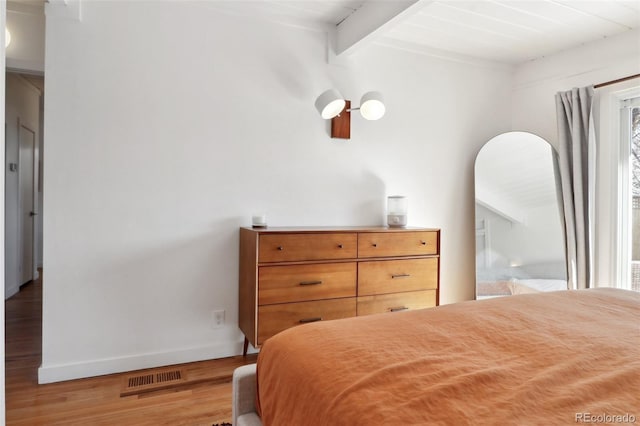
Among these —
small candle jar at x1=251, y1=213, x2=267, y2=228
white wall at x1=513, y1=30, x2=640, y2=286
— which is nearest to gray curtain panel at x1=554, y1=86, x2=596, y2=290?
white wall at x1=513, y1=30, x2=640, y2=286

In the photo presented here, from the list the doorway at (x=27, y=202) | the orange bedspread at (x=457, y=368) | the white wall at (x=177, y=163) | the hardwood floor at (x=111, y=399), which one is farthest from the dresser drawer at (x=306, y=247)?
the doorway at (x=27, y=202)

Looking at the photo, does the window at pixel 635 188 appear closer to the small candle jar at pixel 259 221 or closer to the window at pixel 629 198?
the window at pixel 629 198

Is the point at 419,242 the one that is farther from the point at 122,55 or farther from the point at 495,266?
the point at 122,55

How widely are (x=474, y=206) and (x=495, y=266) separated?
56cm

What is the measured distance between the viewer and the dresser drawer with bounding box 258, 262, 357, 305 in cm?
231

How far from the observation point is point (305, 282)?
7.86ft

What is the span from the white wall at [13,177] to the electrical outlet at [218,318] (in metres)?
2.88

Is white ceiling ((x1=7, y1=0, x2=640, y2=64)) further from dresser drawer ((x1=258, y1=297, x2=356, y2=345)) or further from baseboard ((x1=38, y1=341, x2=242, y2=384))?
baseboard ((x1=38, y1=341, x2=242, y2=384))

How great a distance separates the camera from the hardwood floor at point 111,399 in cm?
188

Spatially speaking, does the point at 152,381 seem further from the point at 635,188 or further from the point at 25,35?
the point at 635,188

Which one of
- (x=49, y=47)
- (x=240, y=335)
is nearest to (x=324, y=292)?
(x=240, y=335)

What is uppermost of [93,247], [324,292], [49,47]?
[49,47]

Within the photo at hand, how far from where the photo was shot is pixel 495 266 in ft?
11.0

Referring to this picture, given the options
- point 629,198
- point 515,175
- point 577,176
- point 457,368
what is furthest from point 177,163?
point 629,198
